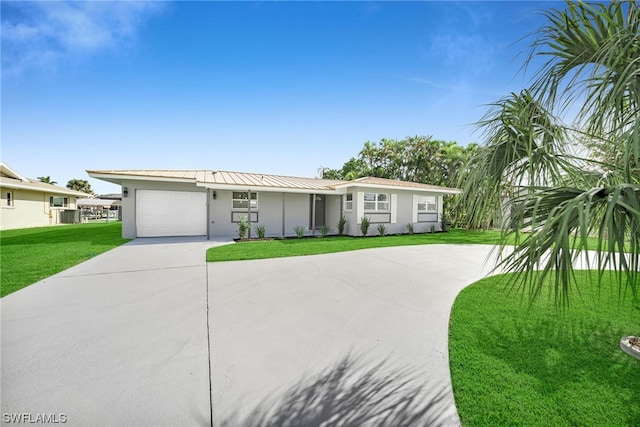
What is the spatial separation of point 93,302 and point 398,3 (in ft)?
36.0

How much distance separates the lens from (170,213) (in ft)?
41.9

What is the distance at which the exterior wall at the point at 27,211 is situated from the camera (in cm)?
1595

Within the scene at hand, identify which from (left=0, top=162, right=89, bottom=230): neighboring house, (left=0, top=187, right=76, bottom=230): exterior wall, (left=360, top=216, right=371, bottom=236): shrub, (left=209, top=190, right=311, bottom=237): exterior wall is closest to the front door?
(left=209, top=190, right=311, bottom=237): exterior wall

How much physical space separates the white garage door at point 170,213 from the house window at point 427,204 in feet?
42.0

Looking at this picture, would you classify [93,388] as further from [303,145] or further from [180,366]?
[303,145]

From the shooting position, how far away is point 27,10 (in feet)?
23.0

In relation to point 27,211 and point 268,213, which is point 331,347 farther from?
point 27,211

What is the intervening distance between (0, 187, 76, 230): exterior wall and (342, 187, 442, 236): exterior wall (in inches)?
835

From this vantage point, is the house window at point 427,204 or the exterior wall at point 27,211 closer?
the exterior wall at point 27,211

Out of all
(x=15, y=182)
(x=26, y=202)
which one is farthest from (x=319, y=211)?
(x=26, y=202)

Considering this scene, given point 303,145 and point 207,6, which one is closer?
point 207,6

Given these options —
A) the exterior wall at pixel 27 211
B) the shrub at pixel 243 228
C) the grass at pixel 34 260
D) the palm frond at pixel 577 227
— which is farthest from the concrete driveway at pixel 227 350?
the exterior wall at pixel 27 211

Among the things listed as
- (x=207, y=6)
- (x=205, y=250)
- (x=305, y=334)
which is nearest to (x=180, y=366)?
(x=305, y=334)

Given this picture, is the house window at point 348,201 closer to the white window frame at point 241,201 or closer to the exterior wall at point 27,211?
the white window frame at point 241,201
